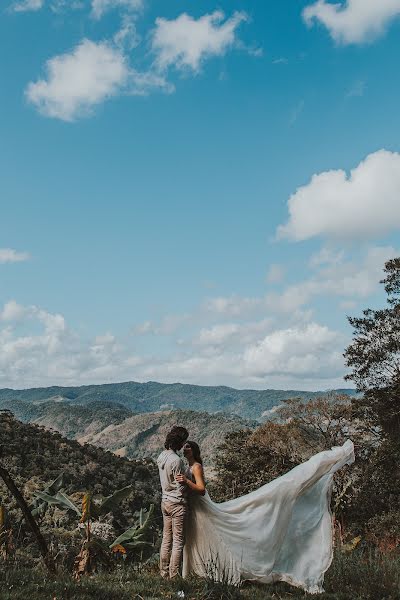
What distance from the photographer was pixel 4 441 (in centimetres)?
3189

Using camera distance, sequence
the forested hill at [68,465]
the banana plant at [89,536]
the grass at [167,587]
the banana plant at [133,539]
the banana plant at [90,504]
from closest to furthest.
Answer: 1. the grass at [167,587]
2. the banana plant at [89,536]
3. the banana plant at [90,504]
4. the banana plant at [133,539]
5. the forested hill at [68,465]

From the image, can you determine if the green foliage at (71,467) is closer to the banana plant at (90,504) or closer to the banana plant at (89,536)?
the banana plant at (90,504)

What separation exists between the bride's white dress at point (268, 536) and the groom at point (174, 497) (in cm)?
18

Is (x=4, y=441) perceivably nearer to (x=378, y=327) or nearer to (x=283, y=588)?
(x=378, y=327)

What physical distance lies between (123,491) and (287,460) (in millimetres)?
21281

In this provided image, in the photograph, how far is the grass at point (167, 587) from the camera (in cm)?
529

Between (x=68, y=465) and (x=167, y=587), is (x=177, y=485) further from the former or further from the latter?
(x=68, y=465)

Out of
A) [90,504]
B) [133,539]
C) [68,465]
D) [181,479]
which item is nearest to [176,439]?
[181,479]

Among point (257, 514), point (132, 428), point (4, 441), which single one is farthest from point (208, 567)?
point (132, 428)

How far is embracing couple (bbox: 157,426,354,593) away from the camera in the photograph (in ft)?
20.5

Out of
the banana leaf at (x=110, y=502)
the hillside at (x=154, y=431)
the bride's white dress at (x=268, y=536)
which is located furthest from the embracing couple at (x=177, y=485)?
the hillside at (x=154, y=431)

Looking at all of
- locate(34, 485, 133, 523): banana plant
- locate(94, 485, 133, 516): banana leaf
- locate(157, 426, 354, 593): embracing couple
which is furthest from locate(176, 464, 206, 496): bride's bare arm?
locate(94, 485, 133, 516): banana leaf

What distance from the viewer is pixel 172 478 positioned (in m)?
6.38

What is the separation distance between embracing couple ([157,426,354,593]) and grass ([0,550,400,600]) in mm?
200
